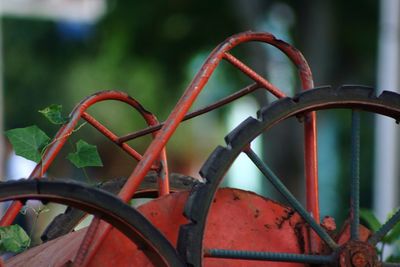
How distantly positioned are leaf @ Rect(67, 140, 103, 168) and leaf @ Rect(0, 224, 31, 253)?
0.63 ft

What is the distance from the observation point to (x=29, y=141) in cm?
238

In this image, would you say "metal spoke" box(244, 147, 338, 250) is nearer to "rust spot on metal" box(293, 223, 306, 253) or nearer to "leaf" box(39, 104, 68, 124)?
"rust spot on metal" box(293, 223, 306, 253)

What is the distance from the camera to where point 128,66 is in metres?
17.8

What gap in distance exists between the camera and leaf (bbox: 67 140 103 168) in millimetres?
2361

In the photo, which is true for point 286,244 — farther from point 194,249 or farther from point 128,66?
point 128,66

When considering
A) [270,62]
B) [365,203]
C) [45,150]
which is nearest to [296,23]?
[270,62]

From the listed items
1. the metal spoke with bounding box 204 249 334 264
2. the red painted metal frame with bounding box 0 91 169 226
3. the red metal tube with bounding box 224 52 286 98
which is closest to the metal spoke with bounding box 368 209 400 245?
the metal spoke with bounding box 204 249 334 264

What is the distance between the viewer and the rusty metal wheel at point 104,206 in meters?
1.90

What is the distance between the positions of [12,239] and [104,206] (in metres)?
0.41

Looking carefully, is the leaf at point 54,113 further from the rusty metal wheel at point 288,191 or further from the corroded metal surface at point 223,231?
the rusty metal wheel at point 288,191

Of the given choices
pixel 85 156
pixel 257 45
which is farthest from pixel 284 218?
pixel 257 45

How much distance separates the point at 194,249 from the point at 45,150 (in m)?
0.59

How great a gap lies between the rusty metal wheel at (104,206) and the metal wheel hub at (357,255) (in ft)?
1.21

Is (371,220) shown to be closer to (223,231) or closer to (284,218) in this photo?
(284,218)
